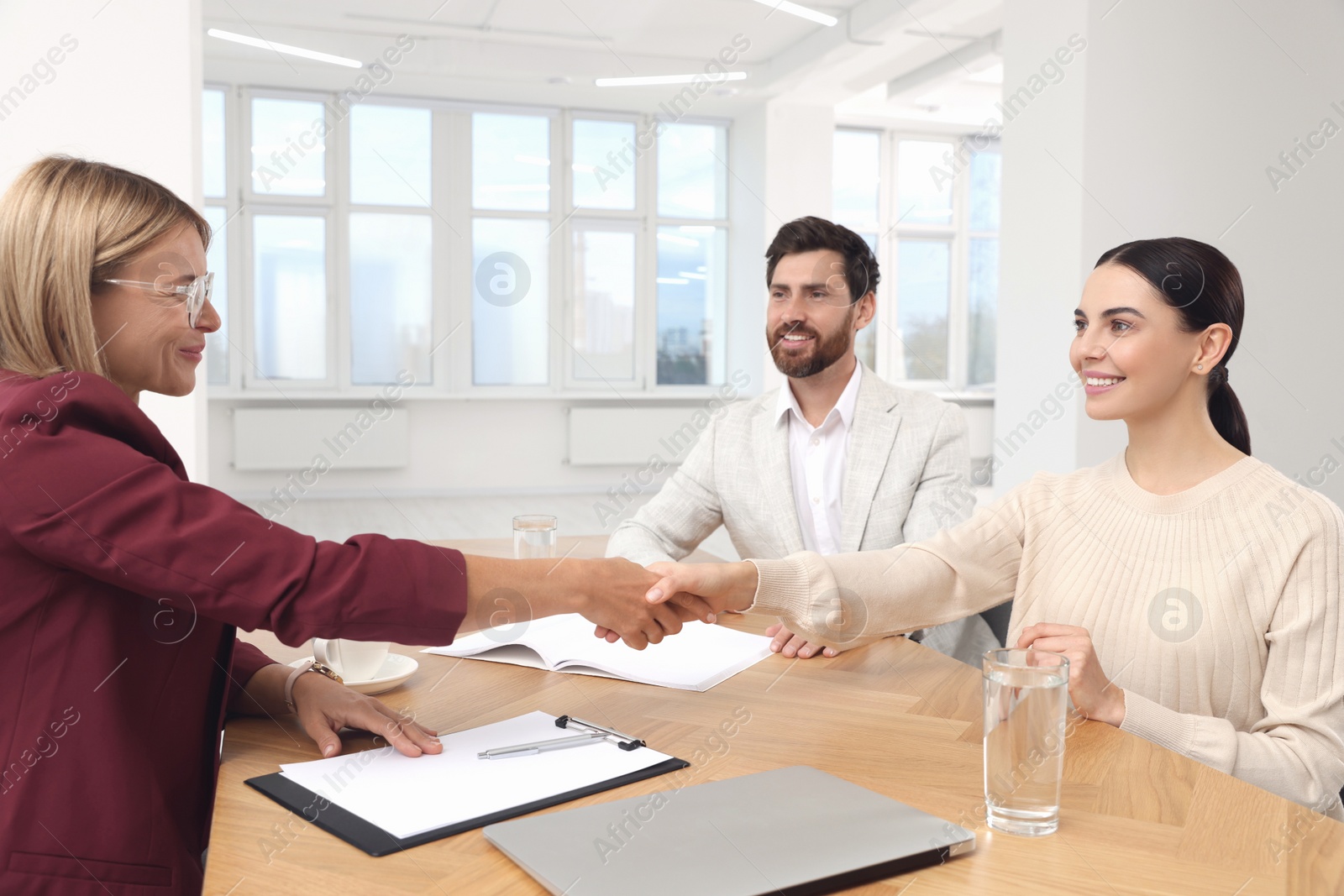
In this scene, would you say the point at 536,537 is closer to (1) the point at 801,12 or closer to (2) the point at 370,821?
(2) the point at 370,821

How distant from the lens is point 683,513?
95.1 inches

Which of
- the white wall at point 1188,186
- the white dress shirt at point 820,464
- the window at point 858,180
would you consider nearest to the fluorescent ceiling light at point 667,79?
the window at point 858,180

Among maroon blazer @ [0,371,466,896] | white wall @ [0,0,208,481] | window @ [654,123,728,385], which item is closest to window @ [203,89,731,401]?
window @ [654,123,728,385]

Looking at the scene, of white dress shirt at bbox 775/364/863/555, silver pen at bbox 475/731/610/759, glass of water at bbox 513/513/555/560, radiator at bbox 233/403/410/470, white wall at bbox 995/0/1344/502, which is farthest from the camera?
radiator at bbox 233/403/410/470

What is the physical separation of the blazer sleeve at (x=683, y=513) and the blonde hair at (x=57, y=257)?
4.00ft

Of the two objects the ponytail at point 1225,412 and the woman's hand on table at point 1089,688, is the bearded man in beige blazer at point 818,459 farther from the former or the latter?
the woman's hand on table at point 1089,688

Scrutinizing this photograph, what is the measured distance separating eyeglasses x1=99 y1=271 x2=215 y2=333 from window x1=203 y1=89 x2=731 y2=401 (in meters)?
7.59

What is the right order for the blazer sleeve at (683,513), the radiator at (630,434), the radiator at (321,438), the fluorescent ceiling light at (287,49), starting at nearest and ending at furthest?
the blazer sleeve at (683,513) → the fluorescent ceiling light at (287,49) → the radiator at (321,438) → the radiator at (630,434)

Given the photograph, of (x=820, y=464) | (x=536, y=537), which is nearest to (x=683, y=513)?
(x=820, y=464)

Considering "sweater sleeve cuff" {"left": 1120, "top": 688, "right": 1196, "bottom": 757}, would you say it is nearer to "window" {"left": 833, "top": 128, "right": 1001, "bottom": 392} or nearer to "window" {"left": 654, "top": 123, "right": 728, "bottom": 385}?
"window" {"left": 654, "top": 123, "right": 728, "bottom": 385}

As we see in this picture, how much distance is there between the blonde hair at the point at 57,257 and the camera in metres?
1.12

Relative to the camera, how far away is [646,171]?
931 centimetres

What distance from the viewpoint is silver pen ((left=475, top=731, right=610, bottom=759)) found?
110 cm

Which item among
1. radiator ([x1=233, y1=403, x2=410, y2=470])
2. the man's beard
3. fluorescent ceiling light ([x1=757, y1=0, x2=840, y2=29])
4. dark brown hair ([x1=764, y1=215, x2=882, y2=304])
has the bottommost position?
radiator ([x1=233, y1=403, x2=410, y2=470])
